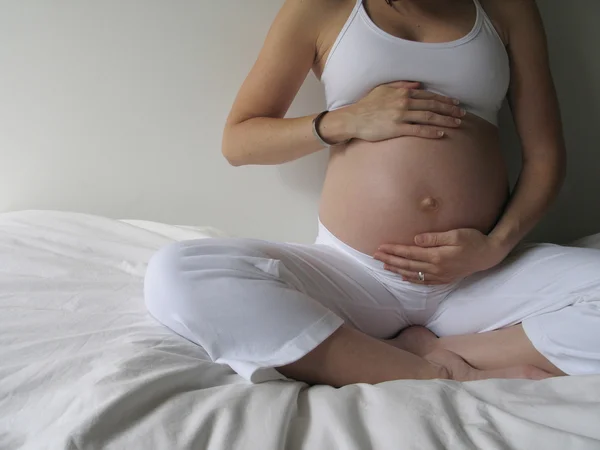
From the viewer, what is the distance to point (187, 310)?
73 centimetres

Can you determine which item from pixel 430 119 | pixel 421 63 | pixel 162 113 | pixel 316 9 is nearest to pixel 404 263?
pixel 430 119

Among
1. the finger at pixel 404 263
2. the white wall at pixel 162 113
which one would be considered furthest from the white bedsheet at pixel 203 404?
the white wall at pixel 162 113

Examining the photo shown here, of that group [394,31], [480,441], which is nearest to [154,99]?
[394,31]

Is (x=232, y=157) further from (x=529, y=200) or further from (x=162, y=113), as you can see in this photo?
(x=529, y=200)

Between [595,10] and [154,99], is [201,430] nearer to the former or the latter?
[154,99]

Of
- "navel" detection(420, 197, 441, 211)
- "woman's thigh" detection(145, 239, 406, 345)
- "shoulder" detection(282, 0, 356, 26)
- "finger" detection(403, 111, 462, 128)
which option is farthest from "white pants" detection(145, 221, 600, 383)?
"shoulder" detection(282, 0, 356, 26)

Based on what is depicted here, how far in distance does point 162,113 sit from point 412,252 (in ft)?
2.18

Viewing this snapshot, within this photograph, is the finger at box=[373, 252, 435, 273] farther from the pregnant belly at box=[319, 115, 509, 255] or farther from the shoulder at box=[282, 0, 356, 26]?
the shoulder at box=[282, 0, 356, 26]

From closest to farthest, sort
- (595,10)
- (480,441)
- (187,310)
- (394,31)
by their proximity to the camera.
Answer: (480,441)
(187,310)
(394,31)
(595,10)

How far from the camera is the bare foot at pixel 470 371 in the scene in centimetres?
78

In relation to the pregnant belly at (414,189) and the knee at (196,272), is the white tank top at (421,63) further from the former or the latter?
the knee at (196,272)

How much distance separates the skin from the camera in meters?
0.88

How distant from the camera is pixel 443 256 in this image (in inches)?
34.2

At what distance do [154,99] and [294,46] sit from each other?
38cm
